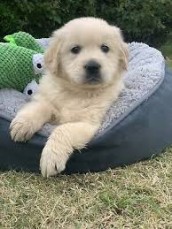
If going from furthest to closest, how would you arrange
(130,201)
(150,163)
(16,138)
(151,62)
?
(151,62) < (150,163) < (16,138) < (130,201)

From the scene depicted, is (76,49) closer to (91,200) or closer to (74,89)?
(74,89)

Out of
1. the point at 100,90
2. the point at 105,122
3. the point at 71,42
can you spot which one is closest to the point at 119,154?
the point at 105,122

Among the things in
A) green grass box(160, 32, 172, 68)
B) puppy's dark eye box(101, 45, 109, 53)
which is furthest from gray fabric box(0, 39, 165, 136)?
green grass box(160, 32, 172, 68)

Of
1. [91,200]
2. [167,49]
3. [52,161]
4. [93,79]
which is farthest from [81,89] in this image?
[167,49]

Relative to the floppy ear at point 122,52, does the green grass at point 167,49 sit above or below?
below

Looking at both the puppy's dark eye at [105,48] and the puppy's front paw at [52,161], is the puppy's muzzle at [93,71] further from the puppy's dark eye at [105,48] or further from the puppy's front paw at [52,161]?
the puppy's front paw at [52,161]

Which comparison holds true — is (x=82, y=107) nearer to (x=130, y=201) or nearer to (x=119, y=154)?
(x=119, y=154)

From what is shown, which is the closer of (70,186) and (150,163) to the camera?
(70,186)

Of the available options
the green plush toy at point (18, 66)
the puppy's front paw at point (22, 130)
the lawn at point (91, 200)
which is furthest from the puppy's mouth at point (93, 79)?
the green plush toy at point (18, 66)
